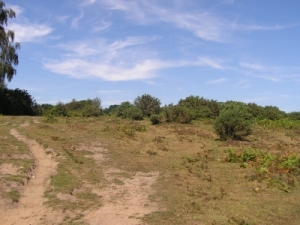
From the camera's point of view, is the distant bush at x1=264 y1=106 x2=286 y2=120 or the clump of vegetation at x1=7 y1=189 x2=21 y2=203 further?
the distant bush at x1=264 y1=106 x2=286 y2=120

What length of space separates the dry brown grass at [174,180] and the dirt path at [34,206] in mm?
295

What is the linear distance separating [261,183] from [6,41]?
27435 mm

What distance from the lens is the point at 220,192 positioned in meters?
9.35

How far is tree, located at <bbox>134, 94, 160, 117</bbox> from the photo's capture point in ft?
144

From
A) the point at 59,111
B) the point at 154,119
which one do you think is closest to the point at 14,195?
the point at 154,119

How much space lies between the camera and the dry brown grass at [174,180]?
7.50 meters

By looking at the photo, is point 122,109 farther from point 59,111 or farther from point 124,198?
point 124,198

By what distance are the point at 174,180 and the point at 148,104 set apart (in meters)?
34.0

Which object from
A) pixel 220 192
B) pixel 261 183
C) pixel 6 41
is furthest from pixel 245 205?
pixel 6 41

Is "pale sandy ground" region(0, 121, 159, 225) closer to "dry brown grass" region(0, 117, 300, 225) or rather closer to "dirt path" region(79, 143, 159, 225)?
"dirt path" region(79, 143, 159, 225)

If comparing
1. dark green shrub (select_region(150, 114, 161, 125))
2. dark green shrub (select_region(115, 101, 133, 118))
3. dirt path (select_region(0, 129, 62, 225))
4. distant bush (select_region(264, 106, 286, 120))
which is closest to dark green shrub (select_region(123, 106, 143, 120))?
dark green shrub (select_region(115, 101, 133, 118))

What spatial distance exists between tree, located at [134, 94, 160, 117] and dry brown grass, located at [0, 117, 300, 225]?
24522 millimetres

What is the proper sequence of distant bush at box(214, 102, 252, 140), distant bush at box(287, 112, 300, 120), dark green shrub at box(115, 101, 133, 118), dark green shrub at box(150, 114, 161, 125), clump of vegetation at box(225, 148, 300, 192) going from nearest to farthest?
clump of vegetation at box(225, 148, 300, 192) < distant bush at box(214, 102, 252, 140) < dark green shrub at box(150, 114, 161, 125) < dark green shrub at box(115, 101, 133, 118) < distant bush at box(287, 112, 300, 120)

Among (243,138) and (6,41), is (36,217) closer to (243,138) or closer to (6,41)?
(243,138)
